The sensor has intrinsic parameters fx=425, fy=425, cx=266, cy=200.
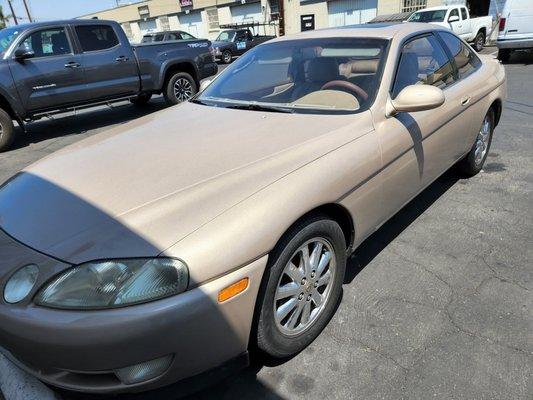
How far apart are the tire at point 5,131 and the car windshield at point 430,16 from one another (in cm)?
1430

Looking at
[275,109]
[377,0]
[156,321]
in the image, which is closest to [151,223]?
[156,321]

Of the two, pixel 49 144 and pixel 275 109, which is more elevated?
pixel 275 109

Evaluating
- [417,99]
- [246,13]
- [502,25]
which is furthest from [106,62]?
[246,13]

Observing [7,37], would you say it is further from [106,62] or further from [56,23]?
[106,62]

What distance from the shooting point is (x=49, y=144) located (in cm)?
738

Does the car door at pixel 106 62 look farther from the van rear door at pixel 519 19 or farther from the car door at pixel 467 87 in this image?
the van rear door at pixel 519 19

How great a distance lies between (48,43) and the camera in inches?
295

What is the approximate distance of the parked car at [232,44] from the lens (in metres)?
21.1

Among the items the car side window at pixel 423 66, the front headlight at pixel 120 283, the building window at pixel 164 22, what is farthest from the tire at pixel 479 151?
the building window at pixel 164 22

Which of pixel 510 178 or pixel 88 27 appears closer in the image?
pixel 510 178

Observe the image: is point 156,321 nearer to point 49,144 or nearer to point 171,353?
point 171,353

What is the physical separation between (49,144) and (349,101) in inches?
249

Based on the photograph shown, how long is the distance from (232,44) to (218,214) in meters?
21.3

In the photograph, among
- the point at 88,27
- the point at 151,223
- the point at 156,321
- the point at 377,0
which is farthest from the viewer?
the point at 377,0
